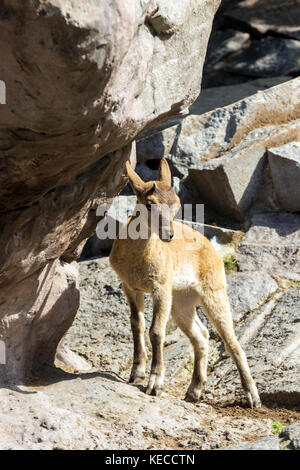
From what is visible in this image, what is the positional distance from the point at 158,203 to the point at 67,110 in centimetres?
266

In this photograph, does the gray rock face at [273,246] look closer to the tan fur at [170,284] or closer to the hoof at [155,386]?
the tan fur at [170,284]

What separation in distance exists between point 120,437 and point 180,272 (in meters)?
2.31

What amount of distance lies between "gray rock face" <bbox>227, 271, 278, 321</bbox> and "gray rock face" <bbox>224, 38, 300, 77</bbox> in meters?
5.92

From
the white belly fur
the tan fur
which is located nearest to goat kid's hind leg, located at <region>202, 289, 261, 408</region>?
the tan fur

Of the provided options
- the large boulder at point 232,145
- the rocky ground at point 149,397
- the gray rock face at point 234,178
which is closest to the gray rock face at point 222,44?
the large boulder at point 232,145

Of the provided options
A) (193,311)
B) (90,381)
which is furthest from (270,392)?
(90,381)

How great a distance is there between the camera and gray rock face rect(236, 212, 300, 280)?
10.1 m

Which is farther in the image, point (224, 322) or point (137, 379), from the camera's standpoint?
point (224, 322)

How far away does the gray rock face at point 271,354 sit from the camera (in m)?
7.49

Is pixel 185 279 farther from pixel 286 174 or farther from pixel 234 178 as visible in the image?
pixel 286 174

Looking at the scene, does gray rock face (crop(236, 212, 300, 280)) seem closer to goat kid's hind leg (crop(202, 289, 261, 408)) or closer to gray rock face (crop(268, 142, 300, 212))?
gray rock face (crop(268, 142, 300, 212))

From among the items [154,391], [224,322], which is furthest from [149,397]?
[224,322]

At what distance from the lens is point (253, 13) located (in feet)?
49.2

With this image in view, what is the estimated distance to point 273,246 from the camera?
410 inches
